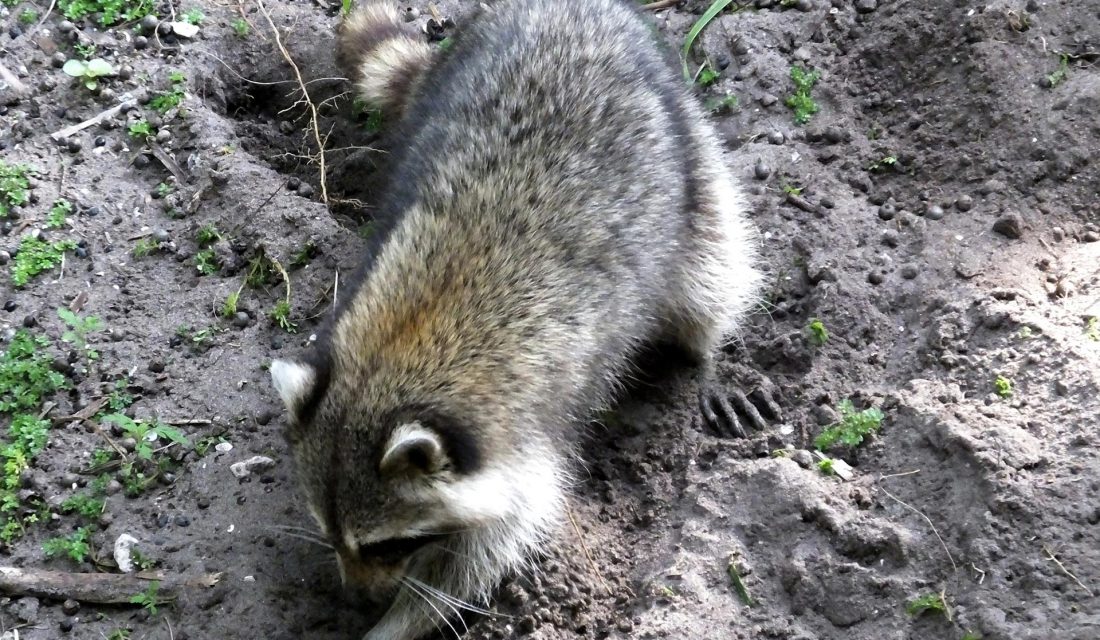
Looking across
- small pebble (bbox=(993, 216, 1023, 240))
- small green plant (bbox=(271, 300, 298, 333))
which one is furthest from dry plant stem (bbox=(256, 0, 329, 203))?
small pebble (bbox=(993, 216, 1023, 240))

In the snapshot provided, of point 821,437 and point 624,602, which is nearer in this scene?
point 624,602

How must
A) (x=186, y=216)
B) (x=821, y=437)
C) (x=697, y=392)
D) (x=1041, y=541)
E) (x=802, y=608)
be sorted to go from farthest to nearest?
(x=186, y=216) < (x=697, y=392) < (x=821, y=437) < (x=802, y=608) < (x=1041, y=541)

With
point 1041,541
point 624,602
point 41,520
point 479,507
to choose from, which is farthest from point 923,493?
A: point 41,520

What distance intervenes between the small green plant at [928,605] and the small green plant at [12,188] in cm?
411

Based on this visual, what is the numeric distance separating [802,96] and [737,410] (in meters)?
1.84

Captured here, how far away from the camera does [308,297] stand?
4469 mm

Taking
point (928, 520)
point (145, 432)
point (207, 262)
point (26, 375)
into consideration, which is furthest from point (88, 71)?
point (928, 520)

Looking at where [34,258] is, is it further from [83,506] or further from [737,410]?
[737,410]

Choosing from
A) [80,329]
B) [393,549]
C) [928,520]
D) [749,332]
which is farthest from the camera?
[749,332]

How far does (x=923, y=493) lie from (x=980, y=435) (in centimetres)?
28

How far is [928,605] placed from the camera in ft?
9.94

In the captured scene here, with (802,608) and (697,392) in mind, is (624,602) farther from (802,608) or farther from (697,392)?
(697,392)

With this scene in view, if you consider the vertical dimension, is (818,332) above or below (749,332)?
above

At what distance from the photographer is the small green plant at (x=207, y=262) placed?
14.6ft
